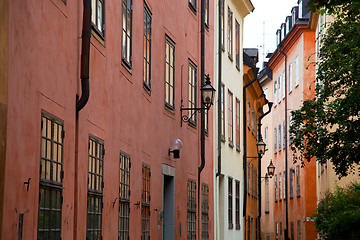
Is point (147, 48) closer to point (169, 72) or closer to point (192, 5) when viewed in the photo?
point (169, 72)

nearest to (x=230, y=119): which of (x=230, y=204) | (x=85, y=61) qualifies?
(x=230, y=204)

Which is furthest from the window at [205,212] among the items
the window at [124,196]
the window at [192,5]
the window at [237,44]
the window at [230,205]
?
the window at [124,196]

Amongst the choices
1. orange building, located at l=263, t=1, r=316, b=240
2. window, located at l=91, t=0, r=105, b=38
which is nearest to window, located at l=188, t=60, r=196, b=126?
window, located at l=91, t=0, r=105, b=38

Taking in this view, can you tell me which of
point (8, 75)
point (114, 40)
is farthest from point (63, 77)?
point (114, 40)

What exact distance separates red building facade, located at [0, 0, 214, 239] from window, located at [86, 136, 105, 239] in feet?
0.05

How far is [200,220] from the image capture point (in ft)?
66.2

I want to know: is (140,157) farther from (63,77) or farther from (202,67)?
(202,67)

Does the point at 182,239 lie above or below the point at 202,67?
below

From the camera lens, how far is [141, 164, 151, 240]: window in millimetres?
13680

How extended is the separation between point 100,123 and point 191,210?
8.77 m

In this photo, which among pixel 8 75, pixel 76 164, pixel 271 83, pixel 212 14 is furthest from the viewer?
pixel 271 83

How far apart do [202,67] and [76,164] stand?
11.3 m

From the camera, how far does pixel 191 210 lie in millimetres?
18922

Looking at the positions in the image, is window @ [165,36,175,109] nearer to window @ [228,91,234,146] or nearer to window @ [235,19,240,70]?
window @ [228,91,234,146]
